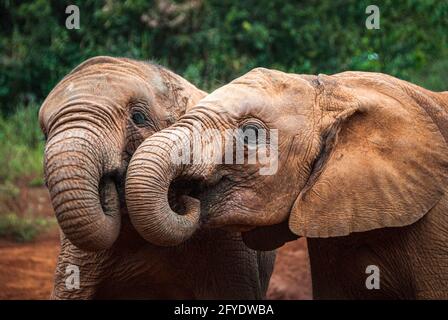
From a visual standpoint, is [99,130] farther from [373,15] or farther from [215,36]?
[215,36]

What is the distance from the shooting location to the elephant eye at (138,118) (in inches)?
274

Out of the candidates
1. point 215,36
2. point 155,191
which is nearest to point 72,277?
point 155,191

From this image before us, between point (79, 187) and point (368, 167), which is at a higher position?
point (368, 167)

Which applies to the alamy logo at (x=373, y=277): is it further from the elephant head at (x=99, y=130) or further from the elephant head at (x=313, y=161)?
the elephant head at (x=99, y=130)

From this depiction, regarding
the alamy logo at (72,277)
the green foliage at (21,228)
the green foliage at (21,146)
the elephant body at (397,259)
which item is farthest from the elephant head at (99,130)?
the green foliage at (21,146)

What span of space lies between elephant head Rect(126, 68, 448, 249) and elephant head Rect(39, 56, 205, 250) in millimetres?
351

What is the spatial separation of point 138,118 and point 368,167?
130cm

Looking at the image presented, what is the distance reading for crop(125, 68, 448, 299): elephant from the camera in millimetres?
6516

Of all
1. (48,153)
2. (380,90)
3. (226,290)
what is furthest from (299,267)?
(48,153)

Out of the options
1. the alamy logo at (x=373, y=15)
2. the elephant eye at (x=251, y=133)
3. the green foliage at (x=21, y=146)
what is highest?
the alamy logo at (x=373, y=15)

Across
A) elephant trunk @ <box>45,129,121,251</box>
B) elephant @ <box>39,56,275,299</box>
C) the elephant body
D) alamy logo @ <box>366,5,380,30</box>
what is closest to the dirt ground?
elephant @ <box>39,56,275,299</box>

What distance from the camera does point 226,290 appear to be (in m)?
7.48

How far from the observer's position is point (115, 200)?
21.7 ft

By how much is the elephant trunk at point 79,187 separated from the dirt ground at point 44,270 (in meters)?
3.67
